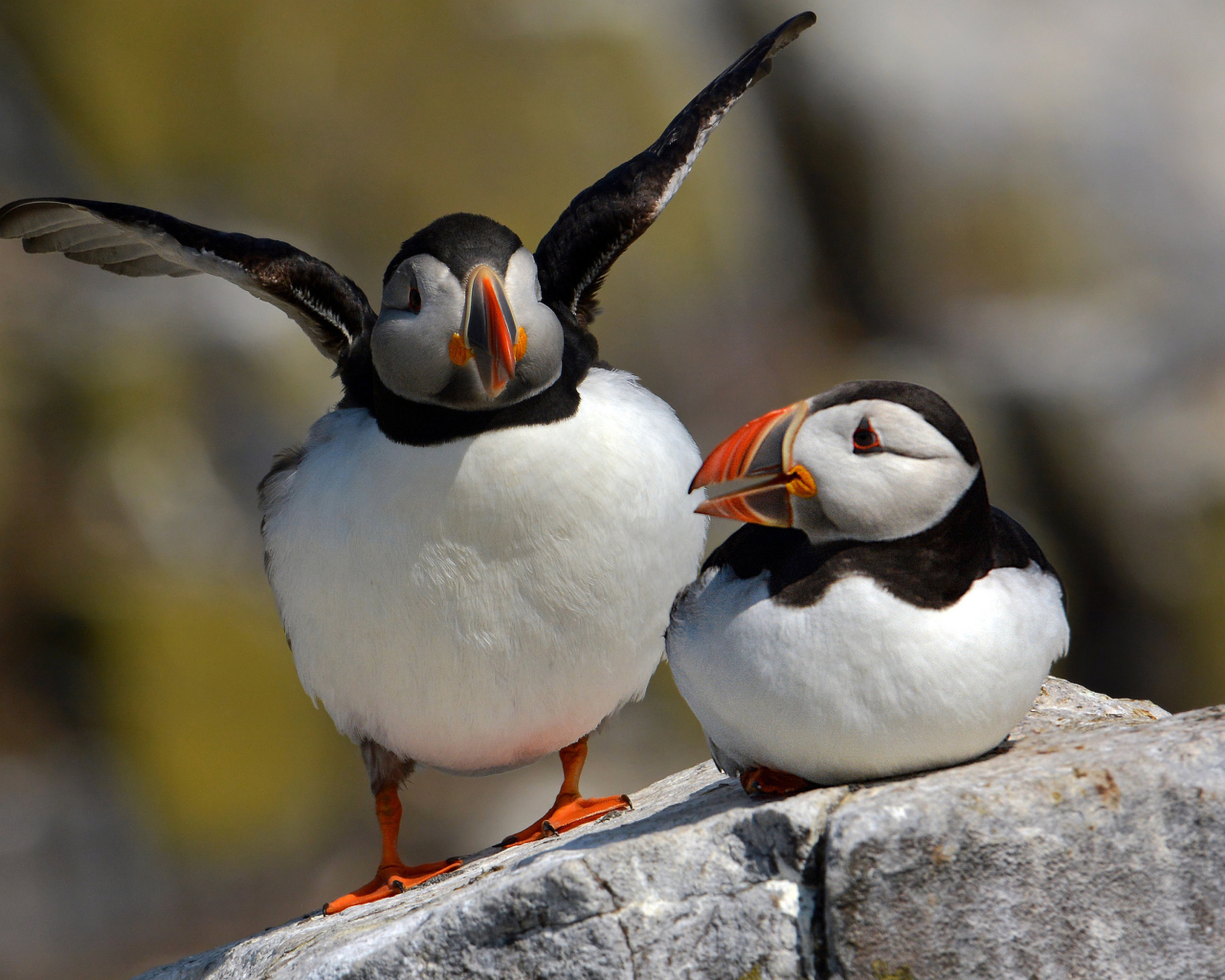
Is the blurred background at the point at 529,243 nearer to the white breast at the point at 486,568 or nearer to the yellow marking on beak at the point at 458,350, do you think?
the white breast at the point at 486,568

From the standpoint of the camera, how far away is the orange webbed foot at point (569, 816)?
10.4 feet

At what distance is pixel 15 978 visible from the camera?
22.5ft

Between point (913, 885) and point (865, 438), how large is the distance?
2.24 feet

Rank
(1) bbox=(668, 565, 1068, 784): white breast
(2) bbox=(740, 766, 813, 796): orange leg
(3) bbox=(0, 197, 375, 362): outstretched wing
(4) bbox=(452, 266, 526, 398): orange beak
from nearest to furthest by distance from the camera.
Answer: (1) bbox=(668, 565, 1068, 784): white breast < (2) bbox=(740, 766, 813, 796): orange leg < (4) bbox=(452, 266, 526, 398): orange beak < (3) bbox=(0, 197, 375, 362): outstretched wing

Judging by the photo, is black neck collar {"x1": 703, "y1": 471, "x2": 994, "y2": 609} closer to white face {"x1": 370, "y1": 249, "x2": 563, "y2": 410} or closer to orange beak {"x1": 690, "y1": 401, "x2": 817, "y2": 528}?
orange beak {"x1": 690, "y1": 401, "x2": 817, "y2": 528}

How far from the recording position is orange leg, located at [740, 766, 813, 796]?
2.21 metres

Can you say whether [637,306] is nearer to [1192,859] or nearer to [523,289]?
[523,289]

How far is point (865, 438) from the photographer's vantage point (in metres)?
2.01

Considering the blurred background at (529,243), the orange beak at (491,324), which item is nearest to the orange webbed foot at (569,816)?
the orange beak at (491,324)

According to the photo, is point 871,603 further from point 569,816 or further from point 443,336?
point 569,816

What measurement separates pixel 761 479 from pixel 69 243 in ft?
7.79

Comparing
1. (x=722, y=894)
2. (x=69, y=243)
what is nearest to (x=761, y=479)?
(x=722, y=894)

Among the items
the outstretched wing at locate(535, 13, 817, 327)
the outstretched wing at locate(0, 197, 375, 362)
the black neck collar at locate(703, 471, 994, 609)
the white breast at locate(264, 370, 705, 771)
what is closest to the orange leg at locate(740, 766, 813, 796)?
the black neck collar at locate(703, 471, 994, 609)

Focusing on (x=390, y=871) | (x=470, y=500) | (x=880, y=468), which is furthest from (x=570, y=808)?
(x=880, y=468)
